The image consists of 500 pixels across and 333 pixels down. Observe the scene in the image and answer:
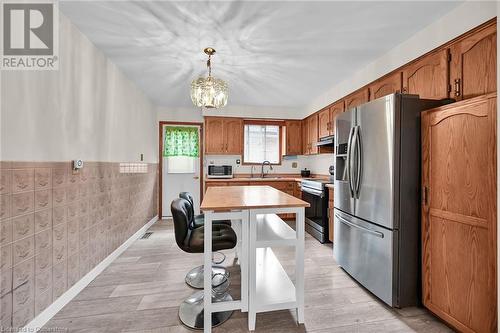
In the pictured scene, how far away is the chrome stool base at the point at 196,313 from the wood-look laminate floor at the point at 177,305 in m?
0.04

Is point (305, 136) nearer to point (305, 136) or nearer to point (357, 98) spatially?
point (305, 136)

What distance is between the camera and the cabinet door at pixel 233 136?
4.68m

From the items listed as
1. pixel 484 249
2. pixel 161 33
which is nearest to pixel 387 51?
pixel 484 249

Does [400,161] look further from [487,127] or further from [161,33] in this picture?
[161,33]

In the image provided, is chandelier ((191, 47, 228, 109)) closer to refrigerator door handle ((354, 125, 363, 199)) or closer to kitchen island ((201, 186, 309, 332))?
kitchen island ((201, 186, 309, 332))

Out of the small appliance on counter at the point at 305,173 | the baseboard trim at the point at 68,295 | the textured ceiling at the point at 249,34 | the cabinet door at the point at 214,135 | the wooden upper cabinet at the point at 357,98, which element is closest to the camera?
the baseboard trim at the point at 68,295

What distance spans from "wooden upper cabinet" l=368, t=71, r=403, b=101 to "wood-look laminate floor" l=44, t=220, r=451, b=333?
2.15 m

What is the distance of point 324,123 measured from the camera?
396cm

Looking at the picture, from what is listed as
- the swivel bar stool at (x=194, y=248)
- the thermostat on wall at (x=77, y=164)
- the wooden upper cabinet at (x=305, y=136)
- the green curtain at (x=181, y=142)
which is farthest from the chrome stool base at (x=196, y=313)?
the wooden upper cabinet at (x=305, y=136)

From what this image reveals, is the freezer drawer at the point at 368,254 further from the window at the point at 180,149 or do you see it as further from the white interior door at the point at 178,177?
the window at the point at 180,149

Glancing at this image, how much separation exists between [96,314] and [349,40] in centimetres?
343

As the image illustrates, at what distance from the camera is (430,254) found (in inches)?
66.8

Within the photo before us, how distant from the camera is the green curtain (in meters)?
4.76

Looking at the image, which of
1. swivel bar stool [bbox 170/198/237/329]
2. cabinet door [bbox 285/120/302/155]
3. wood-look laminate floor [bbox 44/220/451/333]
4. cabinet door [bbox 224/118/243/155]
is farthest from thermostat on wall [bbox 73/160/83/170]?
cabinet door [bbox 285/120/302/155]
